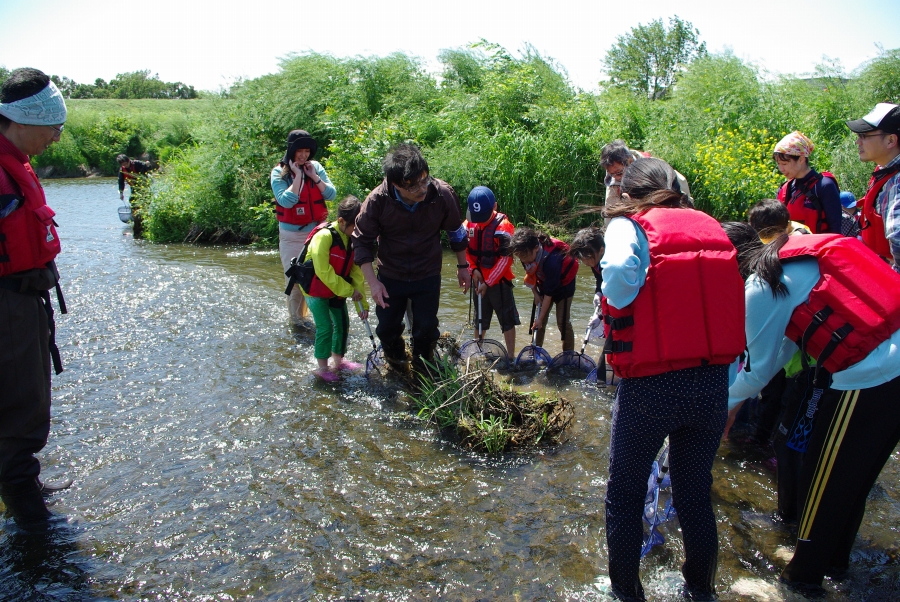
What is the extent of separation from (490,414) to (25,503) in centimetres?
306

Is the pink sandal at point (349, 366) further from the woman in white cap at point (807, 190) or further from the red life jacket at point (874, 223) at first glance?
the red life jacket at point (874, 223)

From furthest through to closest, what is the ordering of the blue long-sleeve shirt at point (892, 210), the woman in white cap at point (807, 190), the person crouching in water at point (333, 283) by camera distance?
the person crouching in water at point (333, 283), the woman in white cap at point (807, 190), the blue long-sleeve shirt at point (892, 210)

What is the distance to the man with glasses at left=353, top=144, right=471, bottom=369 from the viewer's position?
15.5 feet

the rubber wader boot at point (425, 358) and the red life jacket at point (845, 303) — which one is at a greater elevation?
the red life jacket at point (845, 303)

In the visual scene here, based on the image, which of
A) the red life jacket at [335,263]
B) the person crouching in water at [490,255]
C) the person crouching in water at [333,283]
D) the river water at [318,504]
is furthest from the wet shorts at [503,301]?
the red life jacket at [335,263]

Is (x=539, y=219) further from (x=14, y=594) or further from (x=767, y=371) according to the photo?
(x=14, y=594)

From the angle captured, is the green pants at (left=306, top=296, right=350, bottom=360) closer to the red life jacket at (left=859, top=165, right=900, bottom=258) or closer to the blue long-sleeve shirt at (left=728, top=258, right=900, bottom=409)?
the blue long-sleeve shirt at (left=728, top=258, right=900, bottom=409)

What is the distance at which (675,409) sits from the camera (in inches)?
99.0

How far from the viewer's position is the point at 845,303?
265cm

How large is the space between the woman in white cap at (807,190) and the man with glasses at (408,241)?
2707 mm

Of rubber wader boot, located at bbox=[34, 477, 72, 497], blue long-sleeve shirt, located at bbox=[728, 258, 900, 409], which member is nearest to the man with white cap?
rubber wader boot, located at bbox=[34, 477, 72, 497]

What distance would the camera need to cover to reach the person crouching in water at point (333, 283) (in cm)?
547

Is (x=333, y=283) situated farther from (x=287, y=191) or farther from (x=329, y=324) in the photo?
(x=287, y=191)

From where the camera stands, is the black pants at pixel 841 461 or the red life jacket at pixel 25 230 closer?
the black pants at pixel 841 461
